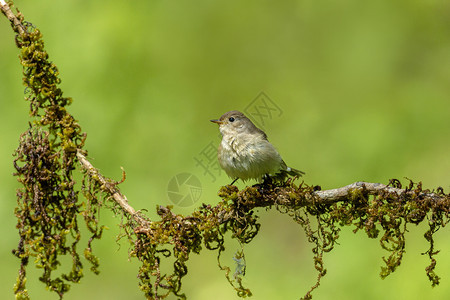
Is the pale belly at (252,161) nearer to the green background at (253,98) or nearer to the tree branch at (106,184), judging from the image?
the green background at (253,98)

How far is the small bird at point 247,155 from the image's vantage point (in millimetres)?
4551

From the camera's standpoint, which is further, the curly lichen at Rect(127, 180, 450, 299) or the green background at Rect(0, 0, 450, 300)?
the green background at Rect(0, 0, 450, 300)

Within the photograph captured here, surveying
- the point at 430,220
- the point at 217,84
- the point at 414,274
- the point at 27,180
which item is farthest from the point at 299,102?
the point at 27,180

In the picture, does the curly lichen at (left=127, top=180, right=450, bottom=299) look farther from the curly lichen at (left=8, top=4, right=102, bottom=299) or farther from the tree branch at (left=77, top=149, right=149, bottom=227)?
the curly lichen at (left=8, top=4, right=102, bottom=299)

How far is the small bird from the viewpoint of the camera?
14.9 feet

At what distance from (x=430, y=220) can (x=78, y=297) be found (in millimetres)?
4065

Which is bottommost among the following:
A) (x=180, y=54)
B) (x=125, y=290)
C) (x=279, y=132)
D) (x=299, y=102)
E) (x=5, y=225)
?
(x=125, y=290)

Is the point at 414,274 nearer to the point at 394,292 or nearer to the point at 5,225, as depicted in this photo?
the point at 394,292

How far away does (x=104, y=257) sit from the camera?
5.66 m

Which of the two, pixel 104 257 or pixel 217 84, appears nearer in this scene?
pixel 104 257

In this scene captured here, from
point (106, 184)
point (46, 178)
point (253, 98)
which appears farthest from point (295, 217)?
point (253, 98)

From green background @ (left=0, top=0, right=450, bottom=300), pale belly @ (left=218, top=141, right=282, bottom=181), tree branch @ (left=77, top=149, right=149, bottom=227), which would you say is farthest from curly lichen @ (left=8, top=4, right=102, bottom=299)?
green background @ (left=0, top=0, right=450, bottom=300)

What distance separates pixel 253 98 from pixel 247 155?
2.21 metres

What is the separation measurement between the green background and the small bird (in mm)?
1129
